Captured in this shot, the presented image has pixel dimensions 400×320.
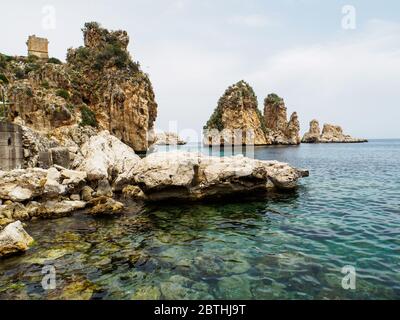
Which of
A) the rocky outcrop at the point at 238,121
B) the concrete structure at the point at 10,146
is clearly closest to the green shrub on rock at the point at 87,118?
the concrete structure at the point at 10,146

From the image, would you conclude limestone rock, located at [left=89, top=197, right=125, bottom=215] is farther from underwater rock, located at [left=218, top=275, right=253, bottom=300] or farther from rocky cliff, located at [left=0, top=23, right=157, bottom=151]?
rocky cliff, located at [left=0, top=23, right=157, bottom=151]

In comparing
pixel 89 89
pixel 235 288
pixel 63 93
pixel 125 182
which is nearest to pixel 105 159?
pixel 125 182

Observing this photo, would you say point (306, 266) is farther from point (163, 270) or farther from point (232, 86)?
point (232, 86)

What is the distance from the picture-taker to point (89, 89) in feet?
237

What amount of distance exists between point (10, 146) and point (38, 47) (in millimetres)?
74423

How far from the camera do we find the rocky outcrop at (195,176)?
19328mm

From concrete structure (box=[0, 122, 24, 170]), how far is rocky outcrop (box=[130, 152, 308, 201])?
29.1 ft

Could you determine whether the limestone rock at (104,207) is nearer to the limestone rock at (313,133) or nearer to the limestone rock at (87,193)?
the limestone rock at (87,193)

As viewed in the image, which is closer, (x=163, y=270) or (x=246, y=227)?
(x=163, y=270)

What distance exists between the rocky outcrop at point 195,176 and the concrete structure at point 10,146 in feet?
29.1

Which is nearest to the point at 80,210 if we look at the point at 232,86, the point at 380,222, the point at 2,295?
the point at 2,295

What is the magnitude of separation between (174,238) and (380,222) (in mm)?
10537

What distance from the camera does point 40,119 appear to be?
51.6 meters
